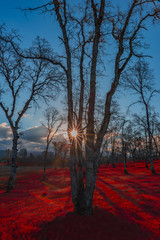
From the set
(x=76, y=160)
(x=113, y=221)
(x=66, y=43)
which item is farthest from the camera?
(x=66, y=43)

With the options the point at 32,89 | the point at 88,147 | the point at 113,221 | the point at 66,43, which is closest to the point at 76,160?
the point at 88,147

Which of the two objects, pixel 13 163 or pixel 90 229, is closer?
pixel 90 229

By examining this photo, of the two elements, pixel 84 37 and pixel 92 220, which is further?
pixel 84 37

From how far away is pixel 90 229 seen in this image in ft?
11.2

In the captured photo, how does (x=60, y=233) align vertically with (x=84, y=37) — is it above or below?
below

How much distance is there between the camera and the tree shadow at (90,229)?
10.3 feet

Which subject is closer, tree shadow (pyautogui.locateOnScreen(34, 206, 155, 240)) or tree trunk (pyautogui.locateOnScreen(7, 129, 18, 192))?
tree shadow (pyautogui.locateOnScreen(34, 206, 155, 240))

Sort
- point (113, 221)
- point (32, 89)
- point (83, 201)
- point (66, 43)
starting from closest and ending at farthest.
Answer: point (113, 221), point (83, 201), point (66, 43), point (32, 89)

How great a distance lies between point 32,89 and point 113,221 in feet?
38.0

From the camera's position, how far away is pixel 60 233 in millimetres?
3217

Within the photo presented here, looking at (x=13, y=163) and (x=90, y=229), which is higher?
(x=13, y=163)

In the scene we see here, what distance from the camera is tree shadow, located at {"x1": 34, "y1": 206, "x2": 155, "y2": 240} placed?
3.15m

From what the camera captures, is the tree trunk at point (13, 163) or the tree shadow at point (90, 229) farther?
the tree trunk at point (13, 163)

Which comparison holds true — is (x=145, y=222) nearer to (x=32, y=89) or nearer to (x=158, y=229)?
(x=158, y=229)
